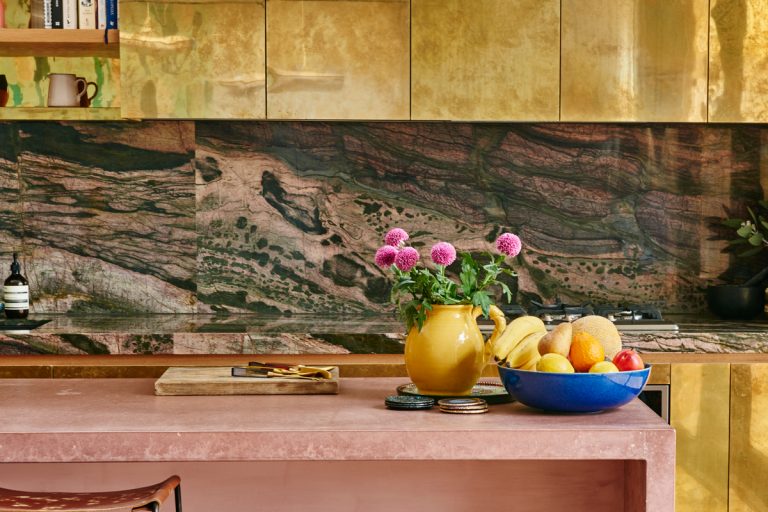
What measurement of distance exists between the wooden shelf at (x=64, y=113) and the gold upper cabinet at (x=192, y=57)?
11 cm

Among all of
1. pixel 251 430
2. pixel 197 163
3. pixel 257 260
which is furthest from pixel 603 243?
pixel 251 430

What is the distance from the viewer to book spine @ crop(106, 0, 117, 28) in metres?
3.48

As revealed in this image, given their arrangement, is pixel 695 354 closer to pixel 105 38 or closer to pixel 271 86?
pixel 271 86

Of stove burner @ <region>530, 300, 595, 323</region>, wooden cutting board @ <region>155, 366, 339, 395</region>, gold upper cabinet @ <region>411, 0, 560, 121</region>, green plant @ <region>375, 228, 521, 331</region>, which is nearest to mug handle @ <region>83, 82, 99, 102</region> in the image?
gold upper cabinet @ <region>411, 0, 560, 121</region>

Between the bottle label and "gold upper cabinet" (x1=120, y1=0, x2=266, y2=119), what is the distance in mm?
776

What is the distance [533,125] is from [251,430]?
2423 mm

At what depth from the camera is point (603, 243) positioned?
380cm

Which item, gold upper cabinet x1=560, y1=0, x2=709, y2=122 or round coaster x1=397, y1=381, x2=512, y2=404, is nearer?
round coaster x1=397, y1=381, x2=512, y2=404

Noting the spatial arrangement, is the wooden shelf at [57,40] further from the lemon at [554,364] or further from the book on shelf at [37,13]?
the lemon at [554,364]

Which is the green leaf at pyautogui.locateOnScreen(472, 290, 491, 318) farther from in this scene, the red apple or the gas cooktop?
the gas cooktop

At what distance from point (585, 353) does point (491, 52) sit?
1833 mm

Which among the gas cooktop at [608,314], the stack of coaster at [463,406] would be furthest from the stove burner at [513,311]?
the stack of coaster at [463,406]

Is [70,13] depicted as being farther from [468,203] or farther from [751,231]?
[751,231]

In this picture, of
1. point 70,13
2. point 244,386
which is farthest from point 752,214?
point 70,13
